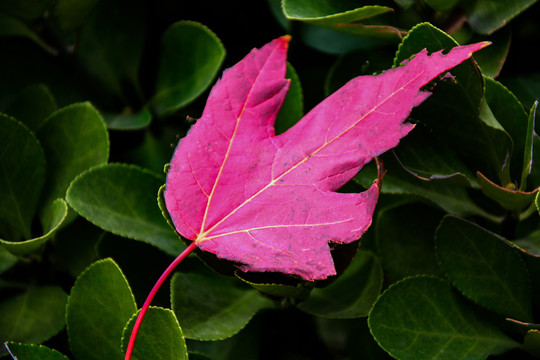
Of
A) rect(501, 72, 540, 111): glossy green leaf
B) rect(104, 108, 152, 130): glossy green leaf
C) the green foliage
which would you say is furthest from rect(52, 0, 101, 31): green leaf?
rect(501, 72, 540, 111): glossy green leaf

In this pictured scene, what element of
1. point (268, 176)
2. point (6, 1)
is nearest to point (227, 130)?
point (268, 176)

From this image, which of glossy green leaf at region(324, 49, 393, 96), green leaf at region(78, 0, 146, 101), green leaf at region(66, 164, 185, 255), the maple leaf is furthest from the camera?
green leaf at region(78, 0, 146, 101)

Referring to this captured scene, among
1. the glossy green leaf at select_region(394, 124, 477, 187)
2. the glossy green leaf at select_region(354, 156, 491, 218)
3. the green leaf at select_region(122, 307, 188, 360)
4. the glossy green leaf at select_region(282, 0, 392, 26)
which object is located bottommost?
the green leaf at select_region(122, 307, 188, 360)

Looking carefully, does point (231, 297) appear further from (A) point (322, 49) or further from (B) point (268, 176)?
(A) point (322, 49)

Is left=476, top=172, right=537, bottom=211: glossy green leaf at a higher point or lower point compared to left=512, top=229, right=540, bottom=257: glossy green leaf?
higher

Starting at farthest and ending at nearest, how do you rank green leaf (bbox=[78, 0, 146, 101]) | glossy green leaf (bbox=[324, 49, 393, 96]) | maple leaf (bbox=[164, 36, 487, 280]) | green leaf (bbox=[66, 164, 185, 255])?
green leaf (bbox=[78, 0, 146, 101])
glossy green leaf (bbox=[324, 49, 393, 96])
green leaf (bbox=[66, 164, 185, 255])
maple leaf (bbox=[164, 36, 487, 280])

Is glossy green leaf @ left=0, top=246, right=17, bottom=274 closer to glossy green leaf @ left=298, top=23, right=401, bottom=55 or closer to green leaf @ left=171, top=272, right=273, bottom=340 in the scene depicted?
green leaf @ left=171, top=272, right=273, bottom=340

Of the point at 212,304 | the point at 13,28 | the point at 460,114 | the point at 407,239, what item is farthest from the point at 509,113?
the point at 13,28
